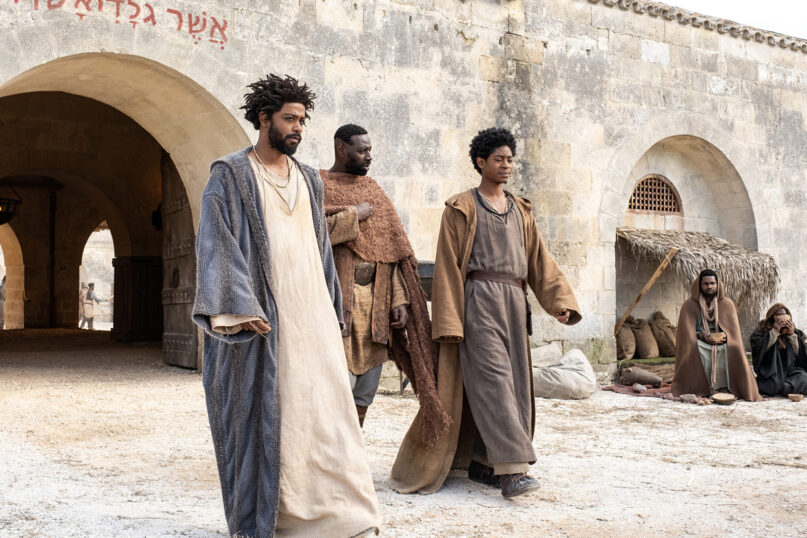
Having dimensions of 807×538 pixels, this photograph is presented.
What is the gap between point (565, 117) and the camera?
9.15m

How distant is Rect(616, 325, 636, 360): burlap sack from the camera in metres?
9.79

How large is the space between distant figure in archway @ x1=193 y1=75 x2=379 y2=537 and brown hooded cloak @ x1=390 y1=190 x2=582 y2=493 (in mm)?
1043

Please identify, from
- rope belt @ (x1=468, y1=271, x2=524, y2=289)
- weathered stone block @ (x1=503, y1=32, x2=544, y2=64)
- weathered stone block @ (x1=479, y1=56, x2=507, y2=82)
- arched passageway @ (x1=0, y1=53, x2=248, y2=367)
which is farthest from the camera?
weathered stone block @ (x1=503, y1=32, x2=544, y2=64)

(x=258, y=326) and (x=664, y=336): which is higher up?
(x=258, y=326)

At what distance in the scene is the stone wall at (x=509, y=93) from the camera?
687cm

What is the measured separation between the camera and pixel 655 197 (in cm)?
1070

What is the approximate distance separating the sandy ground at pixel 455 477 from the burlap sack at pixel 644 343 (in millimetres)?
2393

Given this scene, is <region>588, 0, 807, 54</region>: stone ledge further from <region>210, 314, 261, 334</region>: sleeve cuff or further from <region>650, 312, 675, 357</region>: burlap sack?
<region>210, 314, 261, 334</region>: sleeve cuff

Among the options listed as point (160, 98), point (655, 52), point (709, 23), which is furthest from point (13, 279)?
point (709, 23)

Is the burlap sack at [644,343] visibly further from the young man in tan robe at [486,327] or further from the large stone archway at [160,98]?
the young man in tan robe at [486,327]

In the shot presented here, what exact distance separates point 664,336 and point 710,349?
93.0 inches

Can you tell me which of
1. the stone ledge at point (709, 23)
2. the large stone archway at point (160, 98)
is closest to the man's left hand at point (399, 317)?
the large stone archway at point (160, 98)

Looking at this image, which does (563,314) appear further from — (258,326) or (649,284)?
(649,284)

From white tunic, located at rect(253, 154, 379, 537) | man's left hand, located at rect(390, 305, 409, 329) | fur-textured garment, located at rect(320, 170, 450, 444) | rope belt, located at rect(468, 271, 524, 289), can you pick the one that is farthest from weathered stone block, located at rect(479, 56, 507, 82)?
white tunic, located at rect(253, 154, 379, 537)
